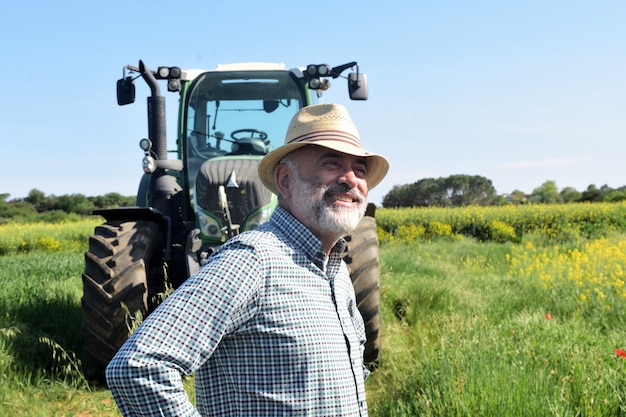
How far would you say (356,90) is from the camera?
4926mm

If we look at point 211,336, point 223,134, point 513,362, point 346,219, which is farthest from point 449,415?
point 223,134

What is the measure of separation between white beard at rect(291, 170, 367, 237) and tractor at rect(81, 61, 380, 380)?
2138 mm

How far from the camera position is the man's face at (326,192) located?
184 cm

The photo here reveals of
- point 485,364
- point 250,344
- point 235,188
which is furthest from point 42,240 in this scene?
point 250,344

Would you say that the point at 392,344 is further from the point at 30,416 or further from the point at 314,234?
the point at 314,234

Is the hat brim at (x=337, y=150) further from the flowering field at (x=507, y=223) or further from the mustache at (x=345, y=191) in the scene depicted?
the flowering field at (x=507, y=223)

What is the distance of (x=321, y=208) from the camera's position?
1.84 m

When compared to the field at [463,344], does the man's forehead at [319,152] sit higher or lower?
higher

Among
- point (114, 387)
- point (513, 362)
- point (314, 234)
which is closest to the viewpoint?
point (114, 387)

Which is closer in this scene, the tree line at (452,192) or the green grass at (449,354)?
the green grass at (449,354)

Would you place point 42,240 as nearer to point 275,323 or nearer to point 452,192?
point 275,323

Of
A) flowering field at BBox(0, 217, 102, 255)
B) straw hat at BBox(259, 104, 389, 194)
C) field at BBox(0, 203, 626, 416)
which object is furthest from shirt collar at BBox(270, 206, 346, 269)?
flowering field at BBox(0, 217, 102, 255)

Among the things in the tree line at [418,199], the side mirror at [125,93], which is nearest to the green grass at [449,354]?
the side mirror at [125,93]

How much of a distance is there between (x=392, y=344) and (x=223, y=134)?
234cm
